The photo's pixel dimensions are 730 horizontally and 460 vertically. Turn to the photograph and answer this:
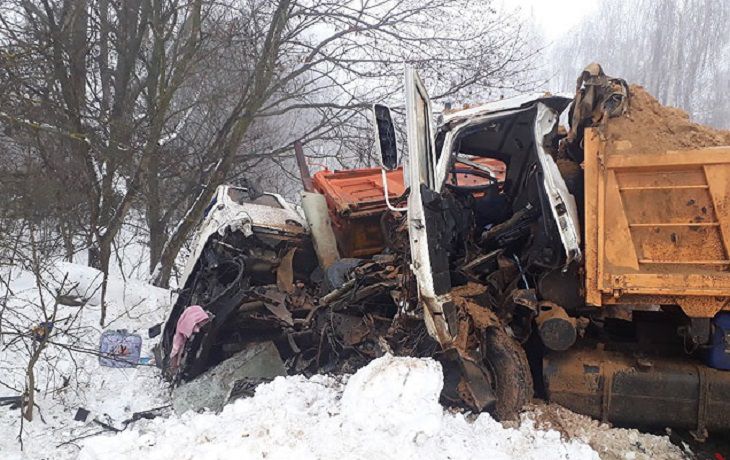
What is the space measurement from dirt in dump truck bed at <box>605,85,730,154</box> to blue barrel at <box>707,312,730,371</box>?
1038mm

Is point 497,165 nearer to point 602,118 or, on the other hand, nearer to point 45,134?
point 602,118

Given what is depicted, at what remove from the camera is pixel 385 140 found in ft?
12.2

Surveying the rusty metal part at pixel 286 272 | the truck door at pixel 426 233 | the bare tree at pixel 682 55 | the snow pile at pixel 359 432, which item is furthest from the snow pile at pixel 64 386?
the bare tree at pixel 682 55

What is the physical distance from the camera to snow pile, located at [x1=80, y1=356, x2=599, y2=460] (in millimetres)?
2961

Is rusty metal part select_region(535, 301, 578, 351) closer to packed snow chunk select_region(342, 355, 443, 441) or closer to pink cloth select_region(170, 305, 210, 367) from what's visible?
packed snow chunk select_region(342, 355, 443, 441)

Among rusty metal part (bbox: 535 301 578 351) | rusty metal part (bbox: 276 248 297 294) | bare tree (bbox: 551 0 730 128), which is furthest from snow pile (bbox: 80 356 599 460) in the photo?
bare tree (bbox: 551 0 730 128)

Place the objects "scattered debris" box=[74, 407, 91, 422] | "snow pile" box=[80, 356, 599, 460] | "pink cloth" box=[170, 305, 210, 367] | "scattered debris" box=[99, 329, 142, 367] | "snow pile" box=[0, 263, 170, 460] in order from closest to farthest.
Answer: "snow pile" box=[80, 356, 599, 460]
"snow pile" box=[0, 263, 170, 460]
"scattered debris" box=[74, 407, 91, 422]
"pink cloth" box=[170, 305, 210, 367]
"scattered debris" box=[99, 329, 142, 367]

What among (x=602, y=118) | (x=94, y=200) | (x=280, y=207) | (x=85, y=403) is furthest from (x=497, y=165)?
(x=94, y=200)

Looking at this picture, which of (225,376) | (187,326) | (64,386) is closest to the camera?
(64,386)

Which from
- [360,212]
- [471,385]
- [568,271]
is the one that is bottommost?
[471,385]

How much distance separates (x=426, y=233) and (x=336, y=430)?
4.17ft

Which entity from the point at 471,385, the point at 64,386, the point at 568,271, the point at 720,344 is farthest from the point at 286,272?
the point at 720,344

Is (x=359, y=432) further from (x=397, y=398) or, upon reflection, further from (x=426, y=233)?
(x=426, y=233)

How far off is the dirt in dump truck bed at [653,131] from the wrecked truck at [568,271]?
0.13 feet
